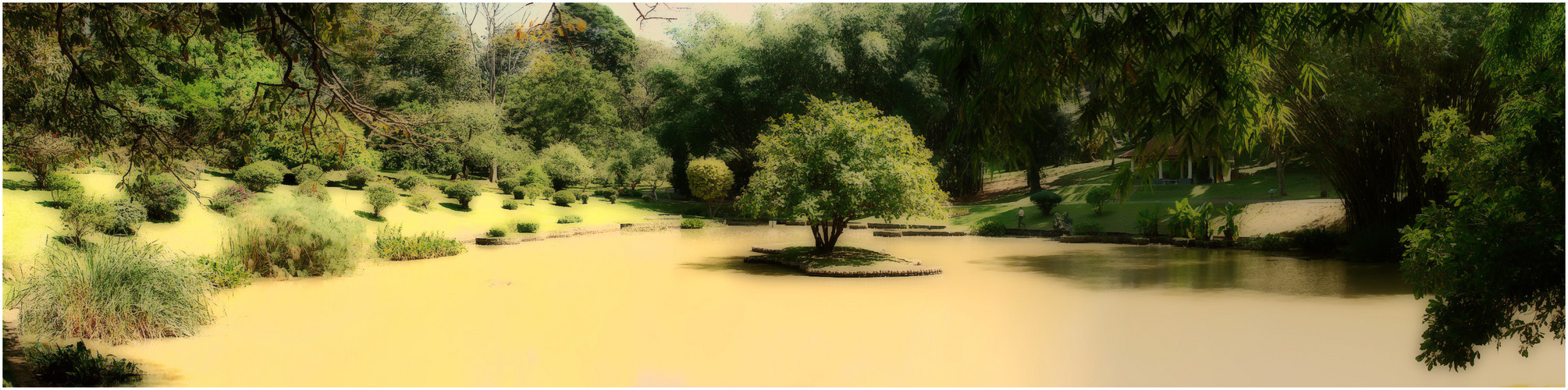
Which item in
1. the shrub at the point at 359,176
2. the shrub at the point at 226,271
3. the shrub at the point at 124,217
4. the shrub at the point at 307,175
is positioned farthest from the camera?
the shrub at the point at 359,176

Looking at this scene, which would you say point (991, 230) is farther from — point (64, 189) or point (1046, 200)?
point (64, 189)

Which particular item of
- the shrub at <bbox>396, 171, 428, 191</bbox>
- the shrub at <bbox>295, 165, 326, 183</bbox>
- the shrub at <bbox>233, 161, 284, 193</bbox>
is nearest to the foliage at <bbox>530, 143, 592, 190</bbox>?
the shrub at <bbox>396, 171, 428, 191</bbox>

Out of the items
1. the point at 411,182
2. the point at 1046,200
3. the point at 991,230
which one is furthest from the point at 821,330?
the point at 411,182

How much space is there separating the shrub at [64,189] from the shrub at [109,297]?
7.53m

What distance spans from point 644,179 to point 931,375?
25.1 m

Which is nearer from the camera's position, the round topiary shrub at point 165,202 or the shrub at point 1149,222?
the round topiary shrub at point 165,202

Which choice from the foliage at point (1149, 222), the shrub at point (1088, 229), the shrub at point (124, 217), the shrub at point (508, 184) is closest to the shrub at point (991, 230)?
the shrub at point (1088, 229)

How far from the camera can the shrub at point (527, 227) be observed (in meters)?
19.6

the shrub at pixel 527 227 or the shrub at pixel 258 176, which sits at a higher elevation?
the shrub at pixel 258 176

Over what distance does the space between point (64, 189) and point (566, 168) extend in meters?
14.5

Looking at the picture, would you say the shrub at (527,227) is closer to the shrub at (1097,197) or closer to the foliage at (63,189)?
the foliage at (63,189)

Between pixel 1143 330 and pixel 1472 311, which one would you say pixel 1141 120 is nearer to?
pixel 1472 311

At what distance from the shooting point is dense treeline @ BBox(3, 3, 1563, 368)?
166 inches

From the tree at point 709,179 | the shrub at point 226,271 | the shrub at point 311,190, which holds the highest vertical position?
the tree at point 709,179
